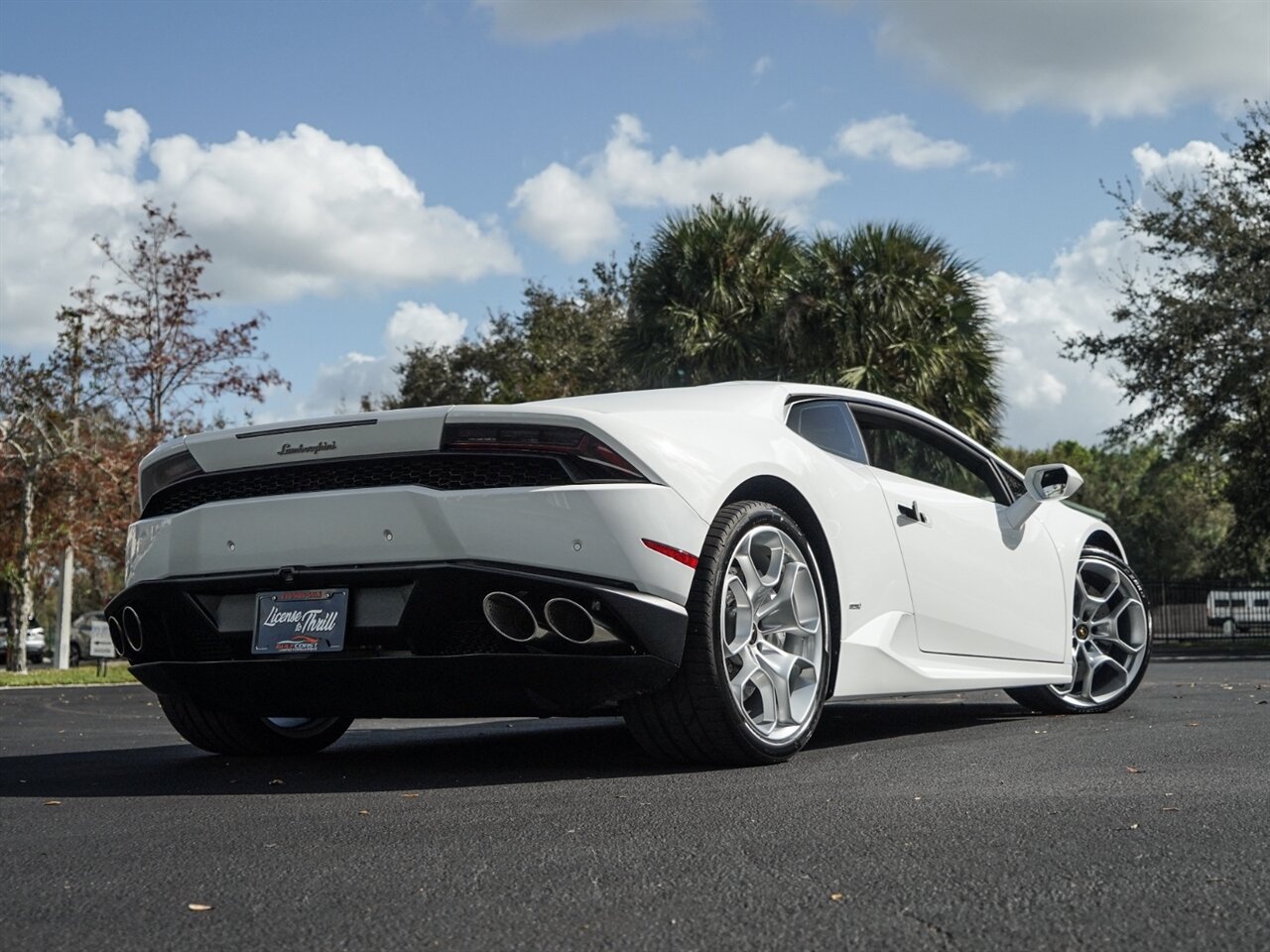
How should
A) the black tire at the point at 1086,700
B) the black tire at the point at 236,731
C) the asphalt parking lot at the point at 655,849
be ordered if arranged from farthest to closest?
the black tire at the point at 1086,700 → the black tire at the point at 236,731 → the asphalt parking lot at the point at 655,849

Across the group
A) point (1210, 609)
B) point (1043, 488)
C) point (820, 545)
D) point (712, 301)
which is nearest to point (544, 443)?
point (820, 545)

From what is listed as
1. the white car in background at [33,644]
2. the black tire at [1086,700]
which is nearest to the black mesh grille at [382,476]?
the black tire at [1086,700]

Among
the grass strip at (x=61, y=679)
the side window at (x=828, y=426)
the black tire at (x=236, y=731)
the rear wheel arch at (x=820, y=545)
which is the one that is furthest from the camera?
the grass strip at (x=61, y=679)

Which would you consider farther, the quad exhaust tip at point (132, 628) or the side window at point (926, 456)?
the side window at point (926, 456)

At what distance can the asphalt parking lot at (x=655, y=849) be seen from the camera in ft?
8.11

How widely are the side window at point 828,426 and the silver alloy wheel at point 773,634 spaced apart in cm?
57

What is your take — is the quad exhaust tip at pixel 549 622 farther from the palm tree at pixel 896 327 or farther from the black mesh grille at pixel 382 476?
the palm tree at pixel 896 327

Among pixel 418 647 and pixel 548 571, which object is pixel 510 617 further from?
pixel 418 647

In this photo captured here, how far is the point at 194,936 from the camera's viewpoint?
2.49m

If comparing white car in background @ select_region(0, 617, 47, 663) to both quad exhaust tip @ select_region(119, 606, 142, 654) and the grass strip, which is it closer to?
the grass strip

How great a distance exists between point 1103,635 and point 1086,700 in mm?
325

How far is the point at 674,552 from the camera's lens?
433 cm

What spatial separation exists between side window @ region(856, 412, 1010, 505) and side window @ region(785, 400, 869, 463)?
0.12 meters

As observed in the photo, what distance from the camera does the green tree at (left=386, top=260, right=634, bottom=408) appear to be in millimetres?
38781
